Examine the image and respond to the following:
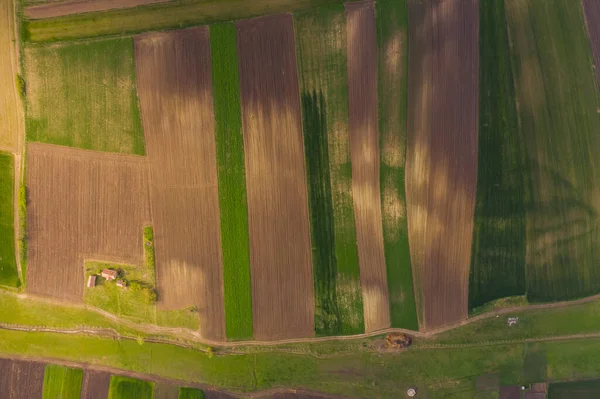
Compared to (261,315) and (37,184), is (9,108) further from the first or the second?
(261,315)


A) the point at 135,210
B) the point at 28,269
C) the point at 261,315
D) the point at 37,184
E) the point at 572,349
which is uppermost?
the point at 37,184

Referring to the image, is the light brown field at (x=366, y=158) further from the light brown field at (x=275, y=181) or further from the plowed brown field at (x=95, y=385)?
the plowed brown field at (x=95, y=385)

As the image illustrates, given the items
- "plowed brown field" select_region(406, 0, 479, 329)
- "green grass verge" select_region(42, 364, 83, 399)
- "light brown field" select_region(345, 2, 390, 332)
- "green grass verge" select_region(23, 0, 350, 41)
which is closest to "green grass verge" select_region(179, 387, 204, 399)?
"green grass verge" select_region(42, 364, 83, 399)

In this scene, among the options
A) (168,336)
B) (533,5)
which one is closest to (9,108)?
(168,336)

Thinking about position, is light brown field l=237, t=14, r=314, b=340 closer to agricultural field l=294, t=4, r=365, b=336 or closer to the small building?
agricultural field l=294, t=4, r=365, b=336

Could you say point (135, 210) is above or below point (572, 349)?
above

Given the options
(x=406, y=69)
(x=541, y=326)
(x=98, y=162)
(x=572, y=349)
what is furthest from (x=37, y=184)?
(x=572, y=349)
